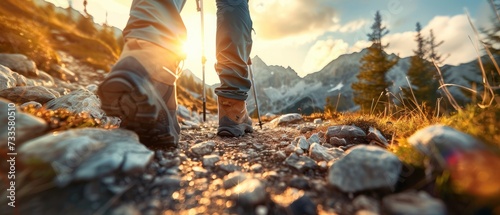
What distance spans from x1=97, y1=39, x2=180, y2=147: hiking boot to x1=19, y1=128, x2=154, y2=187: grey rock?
32 cm

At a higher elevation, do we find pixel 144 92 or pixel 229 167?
Answer: pixel 144 92

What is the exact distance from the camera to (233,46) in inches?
118

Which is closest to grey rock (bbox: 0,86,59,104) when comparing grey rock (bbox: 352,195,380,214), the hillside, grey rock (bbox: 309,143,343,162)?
grey rock (bbox: 309,143,343,162)

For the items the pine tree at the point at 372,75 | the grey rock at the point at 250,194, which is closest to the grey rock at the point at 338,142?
the grey rock at the point at 250,194

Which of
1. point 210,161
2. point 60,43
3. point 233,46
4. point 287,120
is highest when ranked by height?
point 60,43

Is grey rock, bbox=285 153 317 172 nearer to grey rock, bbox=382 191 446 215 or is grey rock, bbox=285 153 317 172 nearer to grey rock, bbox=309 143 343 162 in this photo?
grey rock, bbox=309 143 343 162

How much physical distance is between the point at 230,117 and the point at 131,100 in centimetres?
192

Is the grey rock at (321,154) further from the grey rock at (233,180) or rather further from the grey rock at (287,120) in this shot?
the grey rock at (287,120)

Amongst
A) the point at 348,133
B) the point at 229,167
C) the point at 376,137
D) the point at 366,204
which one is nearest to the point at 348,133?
the point at 348,133

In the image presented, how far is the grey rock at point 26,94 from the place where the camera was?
341 centimetres

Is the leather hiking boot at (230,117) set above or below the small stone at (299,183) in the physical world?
above

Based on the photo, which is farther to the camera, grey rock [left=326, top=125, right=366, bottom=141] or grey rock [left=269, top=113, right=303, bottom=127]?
grey rock [left=269, top=113, right=303, bottom=127]

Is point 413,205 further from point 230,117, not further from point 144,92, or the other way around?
point 230,117

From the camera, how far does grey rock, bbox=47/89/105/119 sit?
11.0ft
